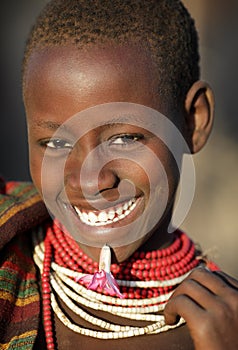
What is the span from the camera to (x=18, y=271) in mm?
1746

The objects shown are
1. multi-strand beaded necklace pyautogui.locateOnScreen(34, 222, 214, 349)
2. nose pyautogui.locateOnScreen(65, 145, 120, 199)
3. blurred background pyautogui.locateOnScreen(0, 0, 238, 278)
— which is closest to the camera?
nose pyautogui.locateOnScreen(65, 145, 120, 199)

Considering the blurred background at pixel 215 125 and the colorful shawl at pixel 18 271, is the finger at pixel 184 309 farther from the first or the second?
the blurred background at pixel 215 125

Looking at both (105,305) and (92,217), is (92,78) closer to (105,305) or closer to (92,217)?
(92,217)

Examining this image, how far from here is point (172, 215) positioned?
198 centimetres

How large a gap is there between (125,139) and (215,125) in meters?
2.74

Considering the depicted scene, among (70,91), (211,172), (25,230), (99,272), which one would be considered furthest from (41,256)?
(211,172)

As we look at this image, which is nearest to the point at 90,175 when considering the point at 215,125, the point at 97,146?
the point at 97,146

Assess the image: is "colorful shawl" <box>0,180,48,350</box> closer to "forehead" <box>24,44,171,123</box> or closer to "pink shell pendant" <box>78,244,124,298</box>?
"pink shell pendant" <box>78,244,124,298</box>

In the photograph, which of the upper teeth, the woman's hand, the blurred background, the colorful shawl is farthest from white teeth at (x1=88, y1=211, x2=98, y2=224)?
the blurred background

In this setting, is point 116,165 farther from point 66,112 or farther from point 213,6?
point 213,6

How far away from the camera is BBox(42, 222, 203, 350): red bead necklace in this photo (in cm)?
180

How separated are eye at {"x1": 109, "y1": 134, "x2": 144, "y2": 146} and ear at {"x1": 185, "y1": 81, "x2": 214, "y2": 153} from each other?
0.84 feet

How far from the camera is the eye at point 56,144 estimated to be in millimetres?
1691

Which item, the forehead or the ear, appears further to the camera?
the ear
